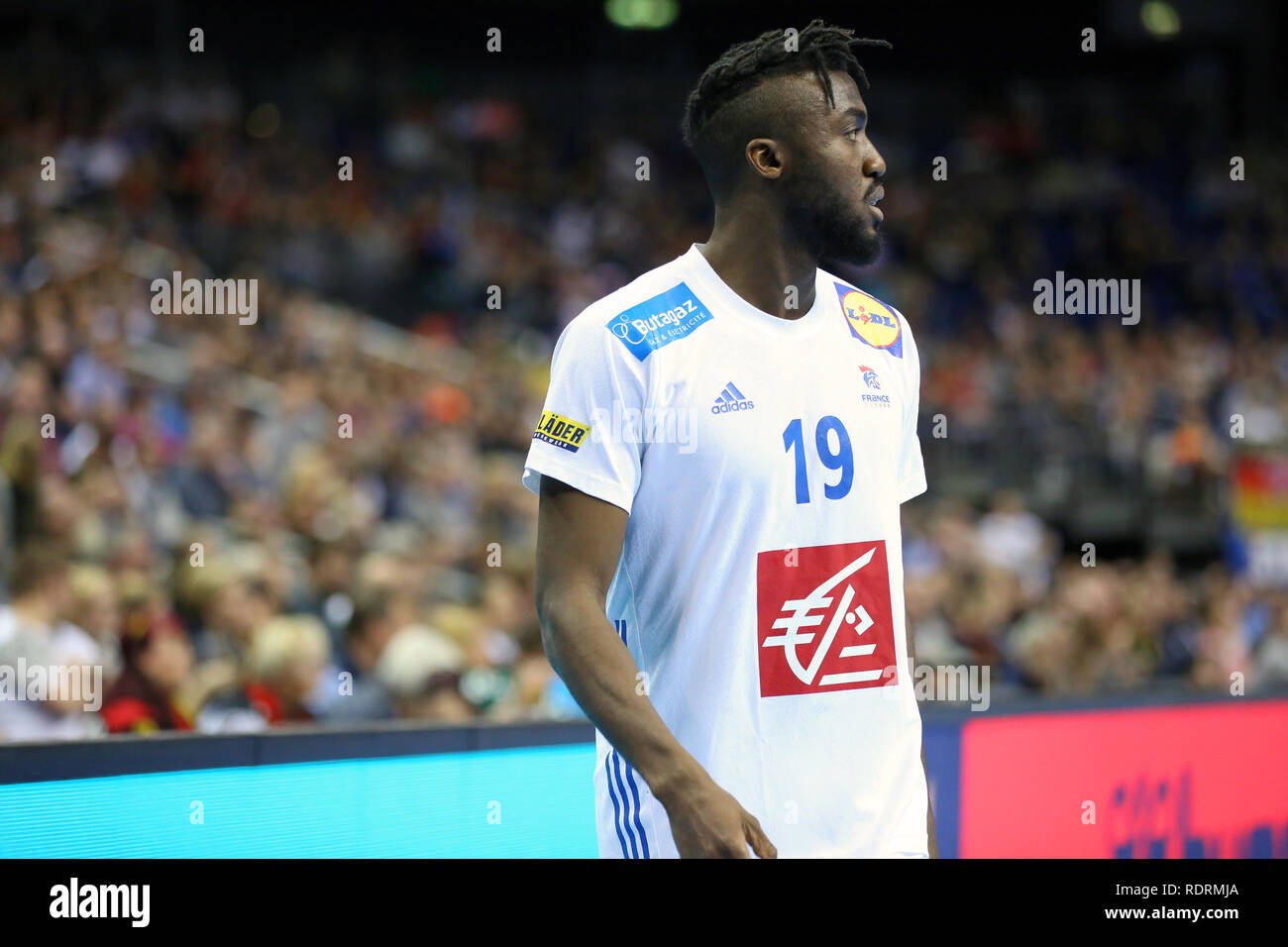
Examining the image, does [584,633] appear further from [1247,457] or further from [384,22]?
[384,22]

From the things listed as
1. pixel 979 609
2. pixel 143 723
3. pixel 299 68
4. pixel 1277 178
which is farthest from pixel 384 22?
pixel 143 723

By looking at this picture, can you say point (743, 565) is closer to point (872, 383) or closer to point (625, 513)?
point (625, 513)

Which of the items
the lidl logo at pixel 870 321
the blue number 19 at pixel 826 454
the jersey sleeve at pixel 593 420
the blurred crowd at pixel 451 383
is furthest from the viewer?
the blurred crowd at pixel 451 383

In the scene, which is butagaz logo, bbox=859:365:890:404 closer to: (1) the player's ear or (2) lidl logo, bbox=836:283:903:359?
(2) lidl logo, bbox=836:283:903:359

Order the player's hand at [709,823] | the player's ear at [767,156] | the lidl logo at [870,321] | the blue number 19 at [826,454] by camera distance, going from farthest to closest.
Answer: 1. the lidl logo at [870,321]
2. the player's ear at [767,156]
3. the blue number 19 at [826,454]
4. the player's hand at [709,823]

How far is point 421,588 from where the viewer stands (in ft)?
22.9

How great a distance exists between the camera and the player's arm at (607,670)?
7.13ft

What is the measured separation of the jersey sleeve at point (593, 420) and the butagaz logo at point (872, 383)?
427 millimetres

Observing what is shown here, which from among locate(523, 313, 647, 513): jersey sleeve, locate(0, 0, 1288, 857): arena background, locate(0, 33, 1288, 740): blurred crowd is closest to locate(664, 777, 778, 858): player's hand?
locate(523, 313, 647, 513): jersey sleeve

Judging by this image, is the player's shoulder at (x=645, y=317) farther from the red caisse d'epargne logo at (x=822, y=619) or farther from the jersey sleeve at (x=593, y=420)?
the red caisse d'epargne logo at (x=822, y=619)

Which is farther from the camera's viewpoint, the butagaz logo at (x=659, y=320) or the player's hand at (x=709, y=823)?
the butagaz logo at (x=659, y=320)

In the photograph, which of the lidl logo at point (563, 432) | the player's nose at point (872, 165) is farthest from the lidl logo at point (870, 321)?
the lidl logo at point (563, 432)

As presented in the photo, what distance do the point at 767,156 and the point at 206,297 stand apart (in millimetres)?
8722
